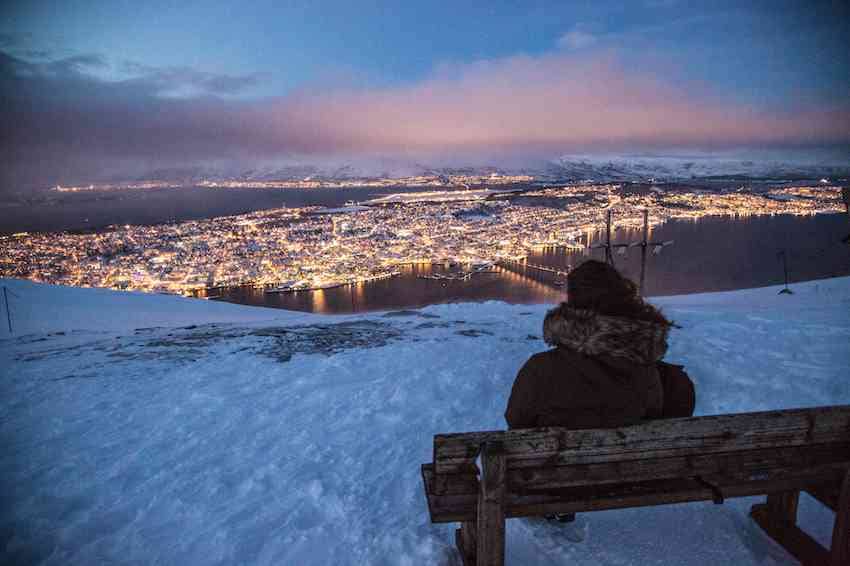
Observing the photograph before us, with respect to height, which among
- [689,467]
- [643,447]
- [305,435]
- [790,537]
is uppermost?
[643,447]

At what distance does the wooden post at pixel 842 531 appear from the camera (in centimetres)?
231

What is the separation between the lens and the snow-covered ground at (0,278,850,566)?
2.97m

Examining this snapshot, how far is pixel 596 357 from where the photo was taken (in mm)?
2152

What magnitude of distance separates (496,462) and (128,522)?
10.0 feet

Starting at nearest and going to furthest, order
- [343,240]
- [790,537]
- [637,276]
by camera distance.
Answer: [790,537] → [637,276] → [343,240]

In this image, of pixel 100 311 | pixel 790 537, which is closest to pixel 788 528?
pixel 790 537

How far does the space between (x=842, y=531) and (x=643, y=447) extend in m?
1.33

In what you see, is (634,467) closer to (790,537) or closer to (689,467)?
(689,467)

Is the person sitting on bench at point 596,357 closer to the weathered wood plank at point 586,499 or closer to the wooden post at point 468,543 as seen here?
A: the weathered wood plank at point 586,499

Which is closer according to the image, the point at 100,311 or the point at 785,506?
the point at 785,506

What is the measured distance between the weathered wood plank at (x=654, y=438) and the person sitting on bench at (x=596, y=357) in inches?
4.6

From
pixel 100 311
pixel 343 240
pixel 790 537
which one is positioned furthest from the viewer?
pixel 343 240

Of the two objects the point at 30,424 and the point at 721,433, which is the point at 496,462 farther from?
the point at 30,424

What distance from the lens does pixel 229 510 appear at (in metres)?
3.37
